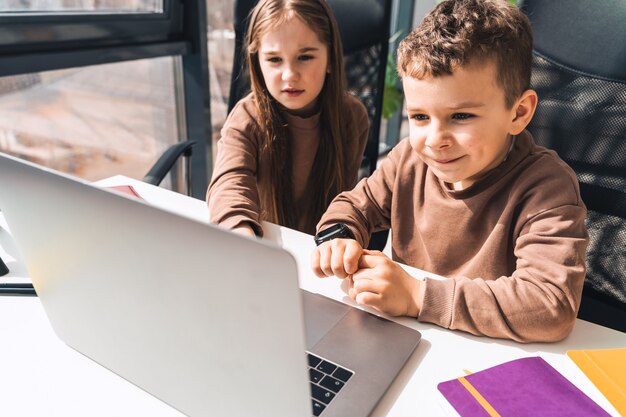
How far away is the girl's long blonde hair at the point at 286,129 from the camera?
1.11 metres

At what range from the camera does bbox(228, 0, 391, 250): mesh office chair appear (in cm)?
128

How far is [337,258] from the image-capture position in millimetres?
763

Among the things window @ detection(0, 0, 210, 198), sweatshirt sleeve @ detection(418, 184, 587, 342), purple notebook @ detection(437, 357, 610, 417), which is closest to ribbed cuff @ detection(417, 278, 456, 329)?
sweatshirt sleeve @ detection(418, 184, 587, 342)

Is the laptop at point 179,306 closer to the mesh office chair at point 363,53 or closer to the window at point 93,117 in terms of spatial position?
the mesh office chair at point 363,53

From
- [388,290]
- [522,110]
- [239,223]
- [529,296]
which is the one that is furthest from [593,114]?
[239,223]

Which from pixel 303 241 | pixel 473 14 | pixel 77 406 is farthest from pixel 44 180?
pixel 473 14

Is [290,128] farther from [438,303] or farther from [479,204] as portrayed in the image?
[438,303]

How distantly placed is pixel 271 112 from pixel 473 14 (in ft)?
1.78

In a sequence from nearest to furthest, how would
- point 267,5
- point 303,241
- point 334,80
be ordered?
point 303,241, point 267,5, point 334,80

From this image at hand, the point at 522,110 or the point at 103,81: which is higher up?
the point at 522,110

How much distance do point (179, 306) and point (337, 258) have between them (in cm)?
38

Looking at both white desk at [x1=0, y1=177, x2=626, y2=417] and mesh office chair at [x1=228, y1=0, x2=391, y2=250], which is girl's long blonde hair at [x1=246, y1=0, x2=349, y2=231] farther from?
white desk at [x1=0, y1=177, x2=626, y2=417]

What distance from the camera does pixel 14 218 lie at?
0.54m

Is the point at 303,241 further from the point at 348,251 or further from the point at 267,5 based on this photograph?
the point at 267,5
